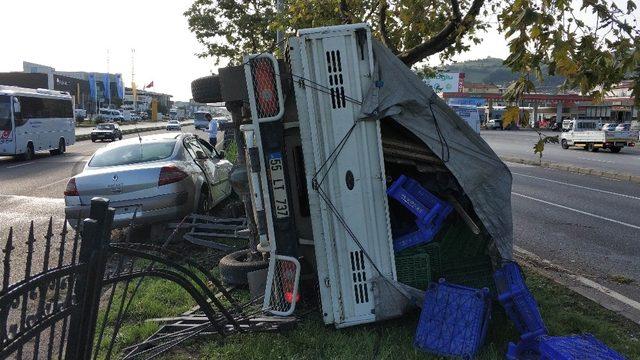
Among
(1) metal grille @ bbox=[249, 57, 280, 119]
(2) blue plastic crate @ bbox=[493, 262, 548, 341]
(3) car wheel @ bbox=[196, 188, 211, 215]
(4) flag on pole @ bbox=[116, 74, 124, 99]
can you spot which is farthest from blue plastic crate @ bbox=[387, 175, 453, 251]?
(4) flag on pole @ bbox=[116, 74, 124, 99]

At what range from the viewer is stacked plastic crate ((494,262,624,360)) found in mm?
3467

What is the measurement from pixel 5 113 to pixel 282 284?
22.2 metres

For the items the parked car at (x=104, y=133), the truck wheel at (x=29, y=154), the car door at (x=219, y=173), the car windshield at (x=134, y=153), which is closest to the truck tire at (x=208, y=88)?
the car windshield at (x=134, y=153)

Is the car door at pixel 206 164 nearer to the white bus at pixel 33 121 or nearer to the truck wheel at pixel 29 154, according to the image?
the white bus at pixel 33 121

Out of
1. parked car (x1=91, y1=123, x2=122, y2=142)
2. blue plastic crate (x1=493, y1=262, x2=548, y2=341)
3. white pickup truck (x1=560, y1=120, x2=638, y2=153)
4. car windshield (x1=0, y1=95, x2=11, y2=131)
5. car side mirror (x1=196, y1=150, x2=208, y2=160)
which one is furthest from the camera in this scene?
parked car (x1=91, y1=123, x2=122, y2=142)

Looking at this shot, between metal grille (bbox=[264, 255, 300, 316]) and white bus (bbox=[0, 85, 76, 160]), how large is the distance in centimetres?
2175

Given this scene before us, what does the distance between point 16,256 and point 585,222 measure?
398 inches

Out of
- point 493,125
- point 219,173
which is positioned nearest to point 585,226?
point 219,173

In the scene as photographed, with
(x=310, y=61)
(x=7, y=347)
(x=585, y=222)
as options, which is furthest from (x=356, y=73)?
(x=585, y=222)

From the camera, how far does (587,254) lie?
832 cm

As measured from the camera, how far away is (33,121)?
79.8 feet

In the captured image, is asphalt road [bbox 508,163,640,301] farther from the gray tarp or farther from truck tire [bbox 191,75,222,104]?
truck tire [bbox 191,75,222,104]

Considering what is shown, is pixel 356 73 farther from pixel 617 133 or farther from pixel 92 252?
pixel 617 133

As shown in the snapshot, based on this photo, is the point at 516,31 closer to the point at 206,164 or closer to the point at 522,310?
the point at 522,310
